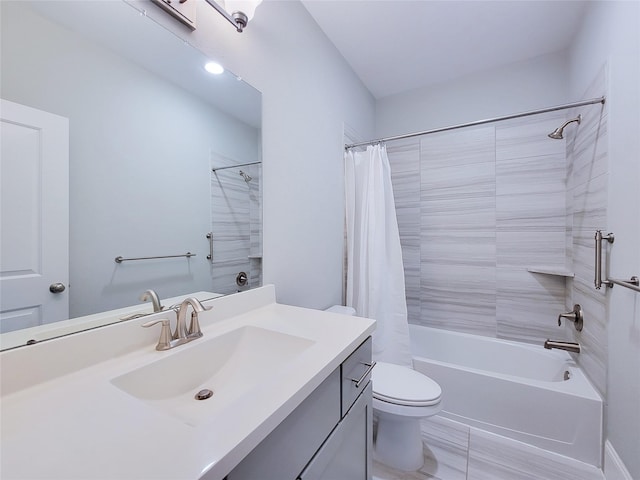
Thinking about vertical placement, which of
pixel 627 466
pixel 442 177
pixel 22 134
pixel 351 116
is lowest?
pixel 627 466

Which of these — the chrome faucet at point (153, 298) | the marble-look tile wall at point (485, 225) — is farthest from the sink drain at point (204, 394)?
the marble-look tile wall at point (485, 225)

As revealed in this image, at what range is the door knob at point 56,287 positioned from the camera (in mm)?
675

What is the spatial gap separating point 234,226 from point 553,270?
7.35ft

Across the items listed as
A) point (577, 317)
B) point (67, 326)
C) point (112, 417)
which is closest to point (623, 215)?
point (577, 317)

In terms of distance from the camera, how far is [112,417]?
19.3 inches

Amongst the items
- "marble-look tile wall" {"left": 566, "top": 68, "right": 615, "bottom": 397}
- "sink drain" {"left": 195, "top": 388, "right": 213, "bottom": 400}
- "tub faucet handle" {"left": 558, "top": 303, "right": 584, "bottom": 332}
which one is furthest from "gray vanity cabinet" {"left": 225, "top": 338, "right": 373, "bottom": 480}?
"tub faucet handle" {"left": 558, "top": 303, "right": 584, "bottom": 332}

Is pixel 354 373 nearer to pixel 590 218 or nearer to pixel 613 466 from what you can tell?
pixel 613 466

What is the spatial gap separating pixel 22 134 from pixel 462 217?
2581mm

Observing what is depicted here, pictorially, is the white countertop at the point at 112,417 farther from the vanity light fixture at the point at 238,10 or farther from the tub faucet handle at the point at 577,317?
the tub faucet handle at the point at 577,317

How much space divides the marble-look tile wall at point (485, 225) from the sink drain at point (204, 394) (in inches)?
84.7

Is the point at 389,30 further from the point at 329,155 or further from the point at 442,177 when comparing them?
the point at 442,177

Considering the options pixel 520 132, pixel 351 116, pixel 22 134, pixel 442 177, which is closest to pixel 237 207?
pixel 22 134

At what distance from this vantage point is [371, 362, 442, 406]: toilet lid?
1.30m

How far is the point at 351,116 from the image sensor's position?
2.21 meters
